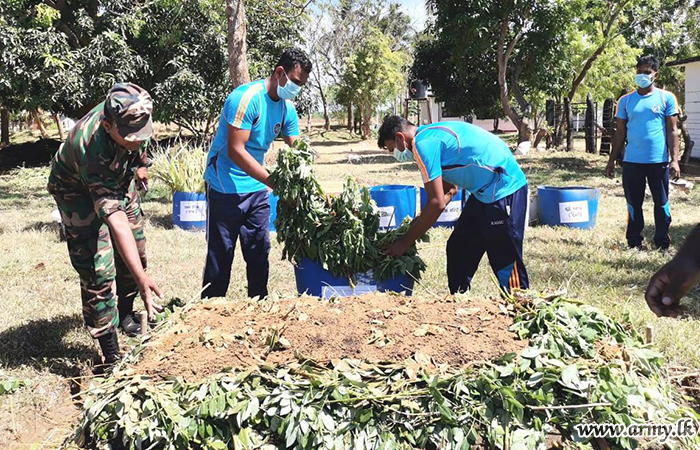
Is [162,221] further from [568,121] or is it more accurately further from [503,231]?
[568,121]

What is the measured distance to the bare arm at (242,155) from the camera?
145 inches

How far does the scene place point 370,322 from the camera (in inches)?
100

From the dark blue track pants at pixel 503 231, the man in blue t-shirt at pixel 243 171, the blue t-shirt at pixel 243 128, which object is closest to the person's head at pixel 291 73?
the man in blue t-shirt at pixel 243 171

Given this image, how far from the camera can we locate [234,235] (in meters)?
3.89

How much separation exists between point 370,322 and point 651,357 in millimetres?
1131

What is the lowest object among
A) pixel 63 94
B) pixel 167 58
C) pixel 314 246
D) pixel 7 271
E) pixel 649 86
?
pixel 7 271

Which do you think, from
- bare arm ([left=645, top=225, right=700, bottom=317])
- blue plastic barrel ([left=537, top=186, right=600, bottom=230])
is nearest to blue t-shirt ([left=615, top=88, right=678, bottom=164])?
blue plastic barrel ([left=537, top=186, right=600, bottom=230])

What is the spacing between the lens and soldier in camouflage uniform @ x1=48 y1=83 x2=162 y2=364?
9.64 ft

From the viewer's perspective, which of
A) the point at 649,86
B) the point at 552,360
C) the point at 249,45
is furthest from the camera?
the point at 249,45

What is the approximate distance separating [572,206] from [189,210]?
5000mm

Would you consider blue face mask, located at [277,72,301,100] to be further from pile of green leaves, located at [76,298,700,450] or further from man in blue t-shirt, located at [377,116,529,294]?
pile of green leaves, located at [76,298,700,450]

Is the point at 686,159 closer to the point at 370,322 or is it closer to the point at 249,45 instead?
the point at 249,45

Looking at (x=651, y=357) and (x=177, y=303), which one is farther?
(x=177, y=303)

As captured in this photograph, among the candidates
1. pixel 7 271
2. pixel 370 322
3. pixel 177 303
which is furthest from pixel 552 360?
pixel 7 271
